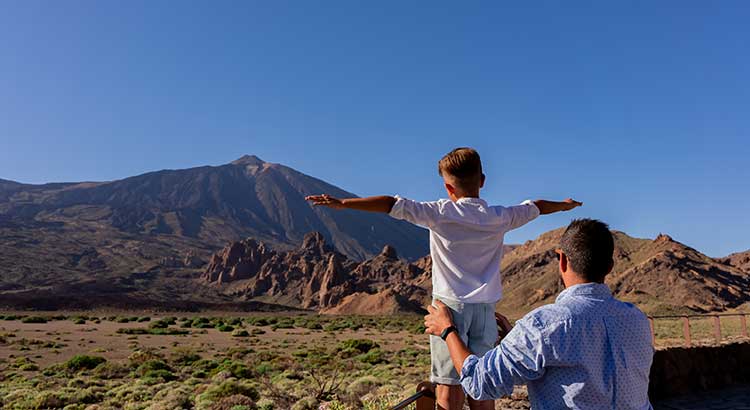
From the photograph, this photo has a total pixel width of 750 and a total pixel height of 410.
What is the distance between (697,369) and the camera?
7.64 m

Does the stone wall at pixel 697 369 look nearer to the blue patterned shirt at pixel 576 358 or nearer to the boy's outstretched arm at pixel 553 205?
the boy's outstretched arm at pixel 553 205

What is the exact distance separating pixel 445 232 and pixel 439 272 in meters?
0.22

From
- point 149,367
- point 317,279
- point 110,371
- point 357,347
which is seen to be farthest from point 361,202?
point 317,279

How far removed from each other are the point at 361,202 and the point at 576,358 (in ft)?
3.53

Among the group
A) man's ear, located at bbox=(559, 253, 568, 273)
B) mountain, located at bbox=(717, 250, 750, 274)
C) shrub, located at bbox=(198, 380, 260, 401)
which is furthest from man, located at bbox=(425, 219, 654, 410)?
mountain, located at bbox=(717, 250, 750, 274)

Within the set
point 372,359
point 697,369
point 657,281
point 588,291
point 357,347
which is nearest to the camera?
point 588,291

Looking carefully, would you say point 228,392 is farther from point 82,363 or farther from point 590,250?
point 590,250

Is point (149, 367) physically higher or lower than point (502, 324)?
lower

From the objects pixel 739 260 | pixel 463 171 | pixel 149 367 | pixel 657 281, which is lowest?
pixel 149 367

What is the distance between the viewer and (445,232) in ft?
8.71

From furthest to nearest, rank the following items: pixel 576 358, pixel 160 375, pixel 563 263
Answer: pixel 160 375 → pixel 563 263 → pixel 576 358

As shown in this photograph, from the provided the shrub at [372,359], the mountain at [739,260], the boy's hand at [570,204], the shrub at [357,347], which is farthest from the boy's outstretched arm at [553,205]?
the mountain at [739,260]

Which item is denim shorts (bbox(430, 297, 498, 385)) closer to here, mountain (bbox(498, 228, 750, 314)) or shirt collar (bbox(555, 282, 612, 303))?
shirt collar (bbox(555, 282, 612, 303))

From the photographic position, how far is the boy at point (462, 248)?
249cm
